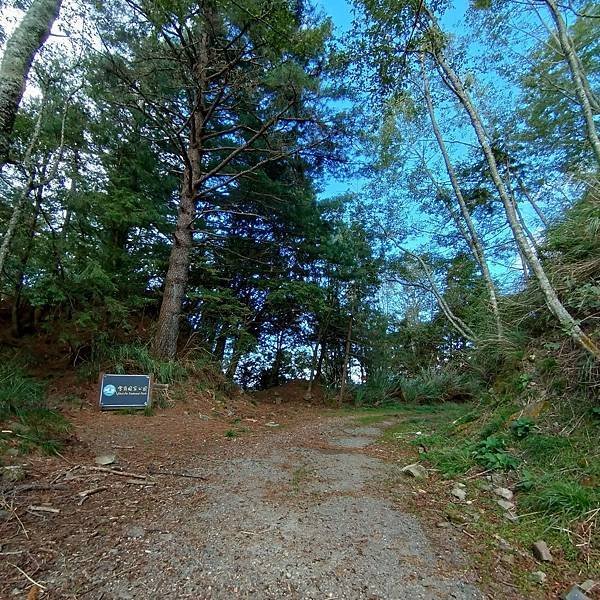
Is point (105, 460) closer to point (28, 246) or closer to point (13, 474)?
point (13, 474)

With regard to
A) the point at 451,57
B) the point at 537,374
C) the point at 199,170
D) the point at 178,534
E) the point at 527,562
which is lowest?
the point at 527,562

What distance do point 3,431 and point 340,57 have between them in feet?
17.8

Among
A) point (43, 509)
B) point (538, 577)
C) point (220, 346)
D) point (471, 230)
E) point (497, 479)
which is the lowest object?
point (538, 577)

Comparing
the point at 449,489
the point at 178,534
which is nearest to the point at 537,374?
the point at 449,489

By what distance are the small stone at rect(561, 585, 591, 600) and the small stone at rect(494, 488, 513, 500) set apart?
0.91 metres

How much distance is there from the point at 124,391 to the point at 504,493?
451cm

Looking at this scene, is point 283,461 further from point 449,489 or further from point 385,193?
point 385,193

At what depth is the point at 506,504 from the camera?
222 centimetres

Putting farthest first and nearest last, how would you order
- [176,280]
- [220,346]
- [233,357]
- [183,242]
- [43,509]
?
[220,346], [233,357], [183,242], [176,280], [43,509]

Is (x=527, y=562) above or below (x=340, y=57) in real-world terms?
below

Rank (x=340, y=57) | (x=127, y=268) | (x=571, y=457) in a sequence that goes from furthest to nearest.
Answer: (x=127, y=268)
(x=340, y=57)
(x=571, y=457)

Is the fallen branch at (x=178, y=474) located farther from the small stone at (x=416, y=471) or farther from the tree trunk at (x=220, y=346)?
the tree trunk at (x=220, y=346)

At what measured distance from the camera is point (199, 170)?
262 inches

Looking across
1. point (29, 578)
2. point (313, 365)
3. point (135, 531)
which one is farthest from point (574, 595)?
point (313, 365)
